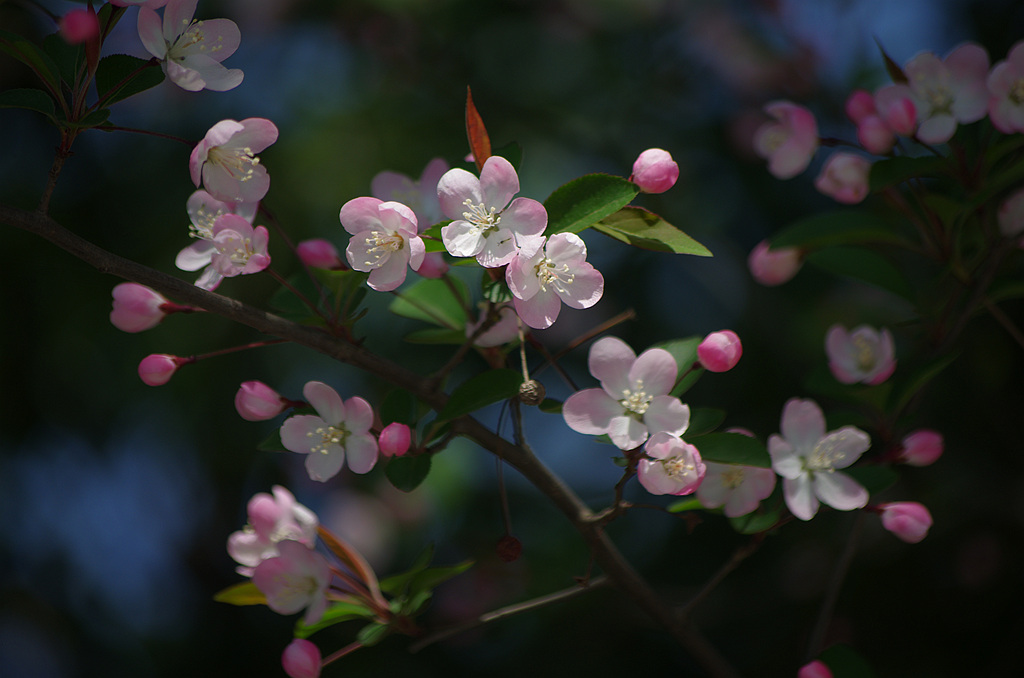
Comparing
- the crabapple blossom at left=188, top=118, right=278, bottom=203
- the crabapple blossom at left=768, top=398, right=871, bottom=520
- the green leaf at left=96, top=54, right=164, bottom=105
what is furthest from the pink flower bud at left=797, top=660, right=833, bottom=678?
the green leaf at left=96, top=54, right=164, bottom=105

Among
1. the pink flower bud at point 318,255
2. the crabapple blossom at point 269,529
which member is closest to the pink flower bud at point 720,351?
the pink flower bud at point 318,255

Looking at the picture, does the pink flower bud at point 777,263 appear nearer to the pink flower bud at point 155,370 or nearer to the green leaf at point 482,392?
the green leaf at point 482,392

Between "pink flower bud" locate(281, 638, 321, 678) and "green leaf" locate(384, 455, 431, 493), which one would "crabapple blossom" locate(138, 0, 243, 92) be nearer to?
"green leaf" locate(384, 455, 431, 493)

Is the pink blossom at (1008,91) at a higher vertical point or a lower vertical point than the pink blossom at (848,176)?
higher

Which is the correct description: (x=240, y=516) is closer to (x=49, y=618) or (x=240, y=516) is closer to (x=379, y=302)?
(x=49, y=618)

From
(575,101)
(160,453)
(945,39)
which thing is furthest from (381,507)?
(945,39)

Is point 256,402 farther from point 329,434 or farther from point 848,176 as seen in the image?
point 848,176

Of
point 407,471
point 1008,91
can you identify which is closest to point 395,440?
point 407,471
